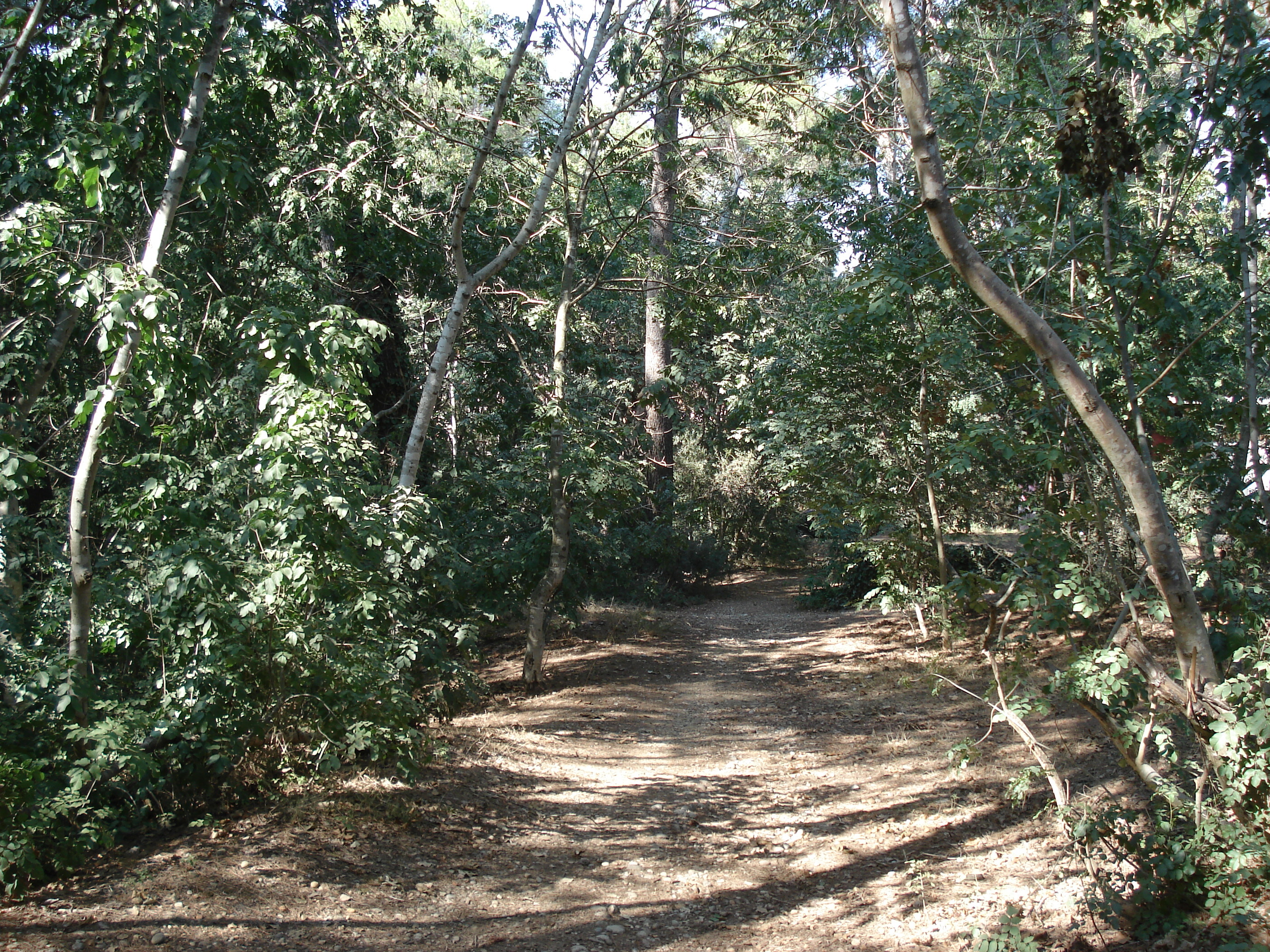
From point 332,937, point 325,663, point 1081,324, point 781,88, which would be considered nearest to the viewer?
point 332,937

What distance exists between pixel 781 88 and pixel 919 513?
4.83m

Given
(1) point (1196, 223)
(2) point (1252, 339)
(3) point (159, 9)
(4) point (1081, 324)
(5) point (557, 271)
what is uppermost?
(5) point (557, 271)

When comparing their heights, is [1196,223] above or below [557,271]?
below

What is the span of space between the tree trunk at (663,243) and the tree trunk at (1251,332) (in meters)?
5.03

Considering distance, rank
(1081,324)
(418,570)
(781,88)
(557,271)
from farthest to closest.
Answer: (557,271), (781,88), (418,570), (1081,324)

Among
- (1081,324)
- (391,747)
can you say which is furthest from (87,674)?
(1081,324)

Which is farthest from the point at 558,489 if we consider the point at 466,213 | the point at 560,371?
the point at 466,213

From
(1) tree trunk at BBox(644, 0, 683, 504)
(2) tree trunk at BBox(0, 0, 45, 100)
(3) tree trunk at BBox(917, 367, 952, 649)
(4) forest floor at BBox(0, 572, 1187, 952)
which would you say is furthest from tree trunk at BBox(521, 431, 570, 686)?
(2) tree trunk at BBox(0, 0, 45, 100)

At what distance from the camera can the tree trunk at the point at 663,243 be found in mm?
9203

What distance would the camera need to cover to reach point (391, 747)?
17.0 ft

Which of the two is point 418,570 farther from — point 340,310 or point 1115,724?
point 1115,724

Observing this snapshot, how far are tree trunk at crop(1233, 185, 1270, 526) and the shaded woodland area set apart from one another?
8 cm

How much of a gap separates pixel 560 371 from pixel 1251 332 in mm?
5893

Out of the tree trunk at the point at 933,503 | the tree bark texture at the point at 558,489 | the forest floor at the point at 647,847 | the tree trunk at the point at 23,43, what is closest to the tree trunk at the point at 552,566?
the tree bark texture at the point at 558,489
